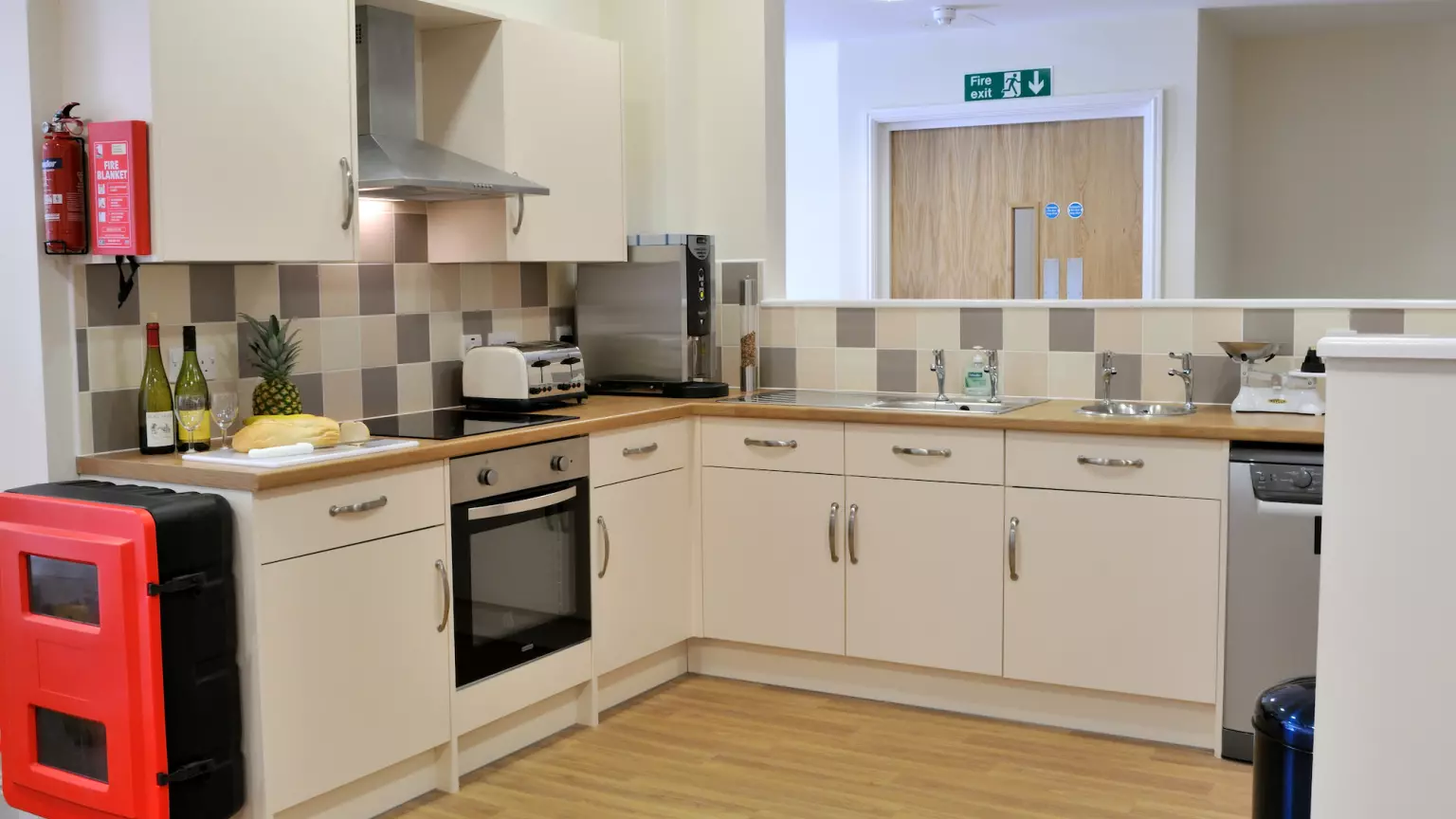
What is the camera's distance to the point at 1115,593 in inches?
138

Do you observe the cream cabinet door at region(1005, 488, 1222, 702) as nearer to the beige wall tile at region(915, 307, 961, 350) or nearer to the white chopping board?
the beige wall tile at region(915, 307, 961, 350)

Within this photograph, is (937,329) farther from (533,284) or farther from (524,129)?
(524,129)

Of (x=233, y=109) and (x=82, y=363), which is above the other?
(x=233, y=109)

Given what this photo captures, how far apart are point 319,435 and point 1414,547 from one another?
7.40ft

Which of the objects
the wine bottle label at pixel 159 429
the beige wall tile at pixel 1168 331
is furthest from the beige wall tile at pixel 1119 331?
the wine bottle label at pixel 159 429

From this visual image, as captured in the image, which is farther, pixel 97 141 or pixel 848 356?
pixel 848 356

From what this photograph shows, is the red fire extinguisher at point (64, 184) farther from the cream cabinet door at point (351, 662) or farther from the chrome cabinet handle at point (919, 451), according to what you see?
the chrome cabinet handle at point (919, 451)

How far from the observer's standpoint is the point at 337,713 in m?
2.88

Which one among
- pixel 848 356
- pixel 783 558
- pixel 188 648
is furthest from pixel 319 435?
pixel 848 356

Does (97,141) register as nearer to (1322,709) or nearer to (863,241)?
(1322,709)

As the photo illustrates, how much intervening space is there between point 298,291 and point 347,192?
39cm

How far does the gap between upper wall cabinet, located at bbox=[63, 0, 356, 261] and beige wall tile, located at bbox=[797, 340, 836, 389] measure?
172 centimetres

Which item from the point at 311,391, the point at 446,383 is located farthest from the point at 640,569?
the point at 311,391

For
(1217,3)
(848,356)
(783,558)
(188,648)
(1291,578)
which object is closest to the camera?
(188,648)
